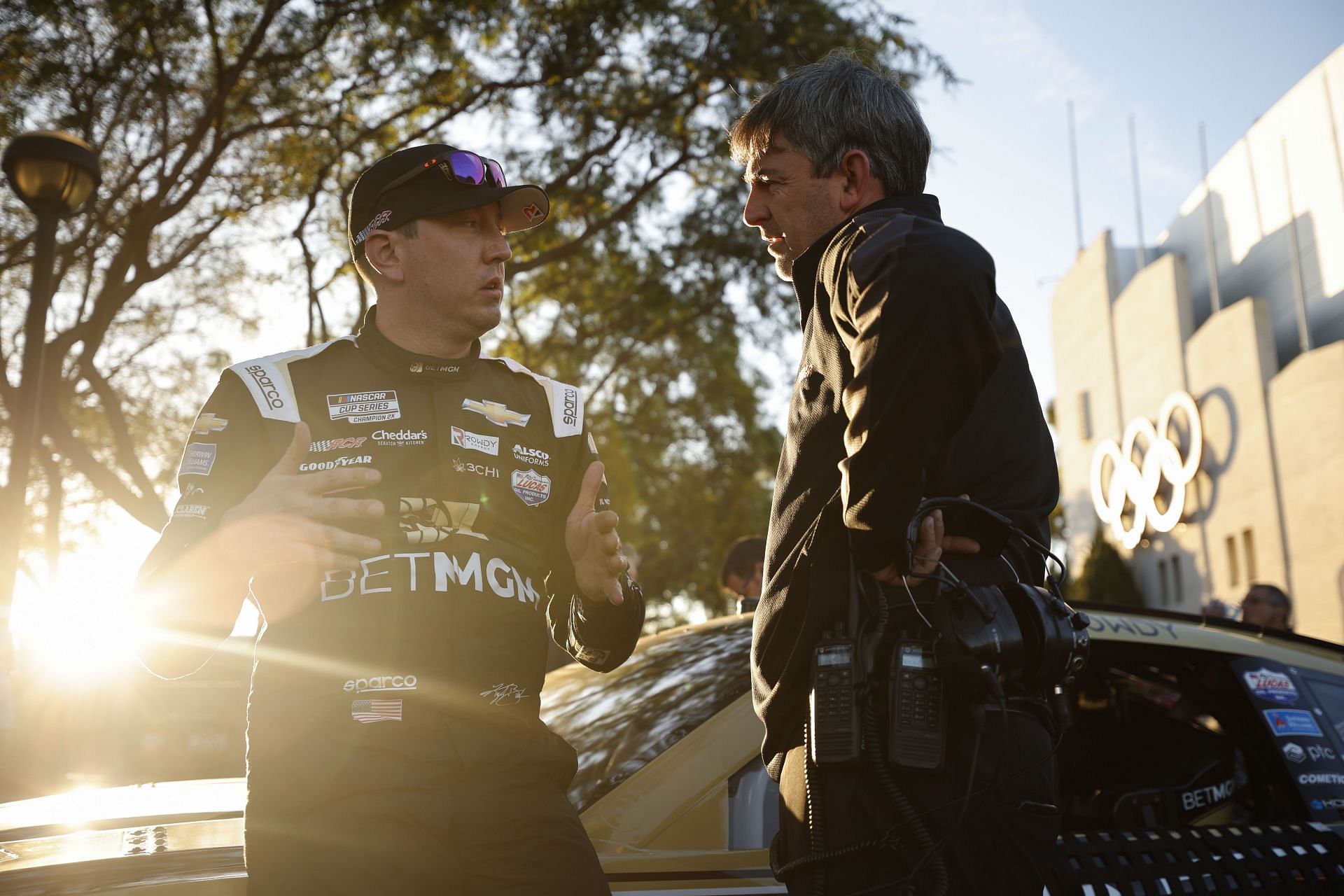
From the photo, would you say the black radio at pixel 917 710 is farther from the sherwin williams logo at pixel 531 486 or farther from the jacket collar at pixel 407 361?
the jacket collar at pixel 407 361

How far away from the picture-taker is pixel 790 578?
2.01 metres

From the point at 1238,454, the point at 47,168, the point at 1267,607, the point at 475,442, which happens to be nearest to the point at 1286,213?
the point at 1238,454

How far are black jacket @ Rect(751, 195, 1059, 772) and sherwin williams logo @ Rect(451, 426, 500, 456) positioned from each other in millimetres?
530

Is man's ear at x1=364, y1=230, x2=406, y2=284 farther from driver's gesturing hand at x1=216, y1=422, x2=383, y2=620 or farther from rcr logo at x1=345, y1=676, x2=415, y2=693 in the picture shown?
rcr logo at x1=345, y1=676, x2=415, y2=693

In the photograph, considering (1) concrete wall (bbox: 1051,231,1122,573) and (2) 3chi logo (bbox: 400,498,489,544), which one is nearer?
(2) 3chi logo (bbox: 400,498,489,544)

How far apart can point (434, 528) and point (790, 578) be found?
24.2 inches

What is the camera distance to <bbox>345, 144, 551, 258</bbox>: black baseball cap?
230 centimetres

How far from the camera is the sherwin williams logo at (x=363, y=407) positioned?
6.98 feet

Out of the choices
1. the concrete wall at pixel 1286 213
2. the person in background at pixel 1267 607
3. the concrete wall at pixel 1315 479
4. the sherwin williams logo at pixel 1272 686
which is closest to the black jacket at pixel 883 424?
the sherwin williams logo at pixel 1272 686

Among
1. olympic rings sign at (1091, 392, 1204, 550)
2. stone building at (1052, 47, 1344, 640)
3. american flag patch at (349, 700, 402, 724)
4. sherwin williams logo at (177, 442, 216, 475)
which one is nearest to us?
american flag patch at (349, 700, 402, 724)

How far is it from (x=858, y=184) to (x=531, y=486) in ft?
2.72

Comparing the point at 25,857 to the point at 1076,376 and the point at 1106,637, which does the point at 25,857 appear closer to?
the point at 1106,637

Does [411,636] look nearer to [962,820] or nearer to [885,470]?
[885,470]

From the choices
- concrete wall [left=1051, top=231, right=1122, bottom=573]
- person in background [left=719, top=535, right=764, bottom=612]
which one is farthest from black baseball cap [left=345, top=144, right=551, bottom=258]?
concrete wall [left=1051, top=231, right=1122, bottom=573]
